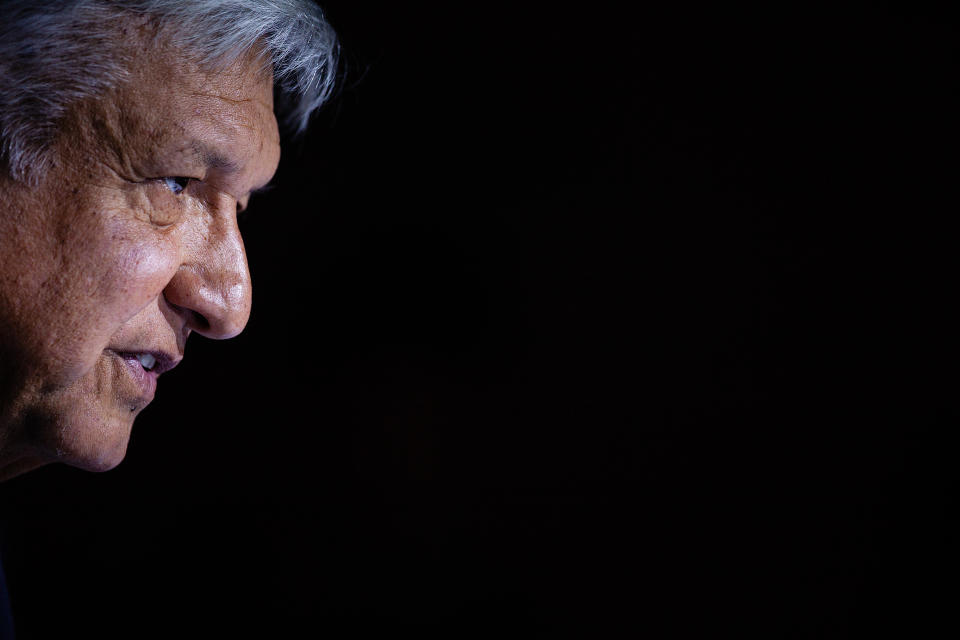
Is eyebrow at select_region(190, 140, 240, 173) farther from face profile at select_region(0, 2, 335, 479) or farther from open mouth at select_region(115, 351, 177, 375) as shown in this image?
open mouth at select_region(115, 351, 177, 375)

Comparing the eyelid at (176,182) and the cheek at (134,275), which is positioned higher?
the eyelid at (176,182)

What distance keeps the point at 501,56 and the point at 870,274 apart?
2.38ft

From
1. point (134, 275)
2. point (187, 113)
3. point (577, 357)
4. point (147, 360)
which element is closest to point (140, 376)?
point (147, 360)

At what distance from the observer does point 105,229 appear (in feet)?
2.07

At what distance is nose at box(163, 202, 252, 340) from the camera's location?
0.72 meters

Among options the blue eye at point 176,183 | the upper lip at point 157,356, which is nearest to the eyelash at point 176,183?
the blue eye at point 176,183

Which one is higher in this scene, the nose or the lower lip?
the nose

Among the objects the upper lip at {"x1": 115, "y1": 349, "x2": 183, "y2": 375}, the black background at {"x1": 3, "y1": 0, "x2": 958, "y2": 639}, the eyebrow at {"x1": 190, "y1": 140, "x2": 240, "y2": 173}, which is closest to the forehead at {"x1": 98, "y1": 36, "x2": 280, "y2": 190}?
the eyebrow at {"x1": 190, "y1": 140, "x2": 240, "y2": 173}

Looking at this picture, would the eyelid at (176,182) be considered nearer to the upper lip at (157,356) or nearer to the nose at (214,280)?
the nose at (214,280)

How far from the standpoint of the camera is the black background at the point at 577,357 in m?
1.21

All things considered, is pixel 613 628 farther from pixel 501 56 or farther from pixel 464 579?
pixel 501 56

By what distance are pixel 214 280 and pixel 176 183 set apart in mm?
98

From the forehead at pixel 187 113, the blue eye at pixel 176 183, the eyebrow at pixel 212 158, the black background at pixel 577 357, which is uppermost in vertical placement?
the forehead at pixel 187 113

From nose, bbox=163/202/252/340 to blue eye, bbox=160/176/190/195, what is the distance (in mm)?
40
